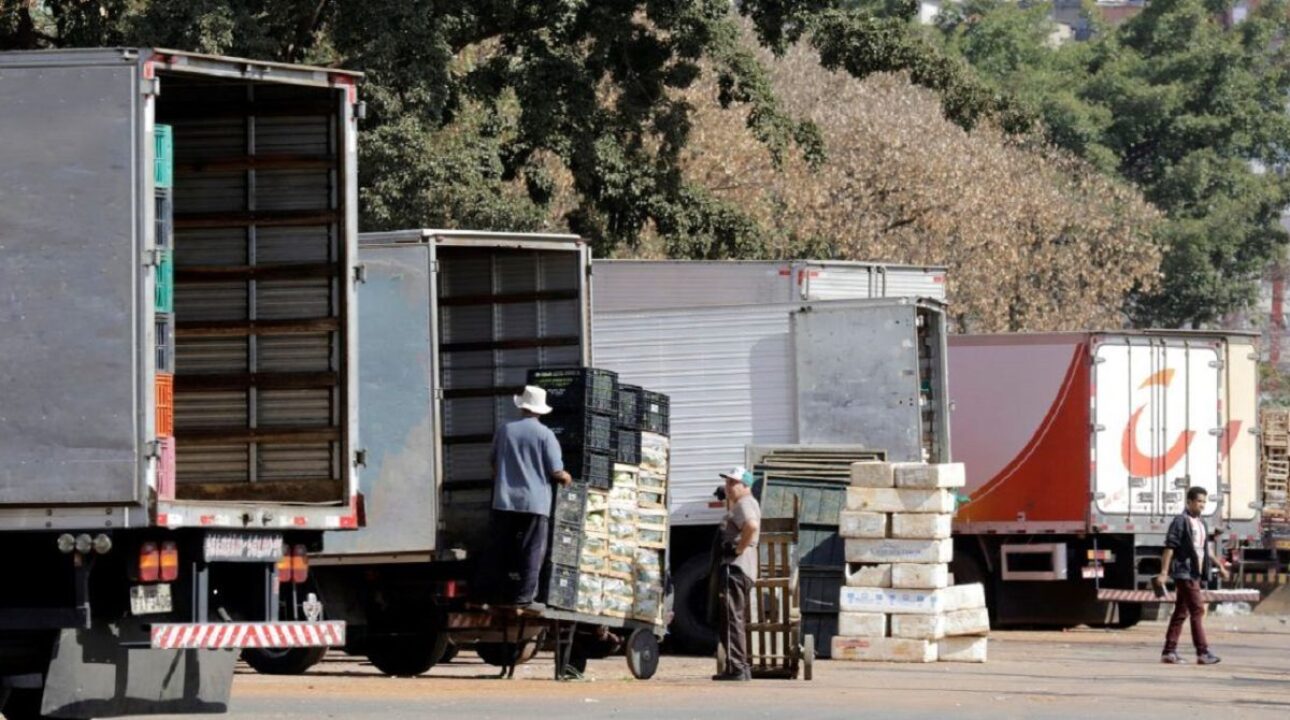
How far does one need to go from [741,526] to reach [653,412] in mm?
1172

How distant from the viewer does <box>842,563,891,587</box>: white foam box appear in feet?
77.3

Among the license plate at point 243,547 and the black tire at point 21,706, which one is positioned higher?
the license plate at point 243,547

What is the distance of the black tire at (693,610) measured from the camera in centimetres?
2408

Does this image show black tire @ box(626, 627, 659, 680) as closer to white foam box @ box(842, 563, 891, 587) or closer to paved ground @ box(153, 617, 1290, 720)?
paved ground @ box(153, 617, 1290, 720)

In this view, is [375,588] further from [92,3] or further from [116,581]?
[92,3]

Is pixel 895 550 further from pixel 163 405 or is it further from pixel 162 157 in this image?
pixel 162 157

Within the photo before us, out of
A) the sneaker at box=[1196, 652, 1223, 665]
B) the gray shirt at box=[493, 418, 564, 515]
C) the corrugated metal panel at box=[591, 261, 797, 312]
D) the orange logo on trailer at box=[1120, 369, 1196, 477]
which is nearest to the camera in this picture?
the gray shirt at box=[493, 418, 564, 515]

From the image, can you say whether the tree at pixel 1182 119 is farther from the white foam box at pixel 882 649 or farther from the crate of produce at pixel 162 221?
the crate of produce at pixel 162 221

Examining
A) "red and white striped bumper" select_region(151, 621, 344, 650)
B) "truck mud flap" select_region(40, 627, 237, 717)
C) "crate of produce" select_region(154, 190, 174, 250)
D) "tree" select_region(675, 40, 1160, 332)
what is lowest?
"truck mud flap" select_region(40, 627, 237, 717)

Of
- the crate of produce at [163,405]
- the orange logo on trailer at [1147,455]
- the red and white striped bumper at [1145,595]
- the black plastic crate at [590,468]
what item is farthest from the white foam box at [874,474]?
the crate of produce at [163,405]

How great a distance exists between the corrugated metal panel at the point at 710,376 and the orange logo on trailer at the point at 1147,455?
20.6ft

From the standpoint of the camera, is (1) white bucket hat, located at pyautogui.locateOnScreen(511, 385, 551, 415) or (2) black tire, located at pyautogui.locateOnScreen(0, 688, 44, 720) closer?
(2) black tire, located at pyautogui.locateOnScreen(0, 688, 44, 720)

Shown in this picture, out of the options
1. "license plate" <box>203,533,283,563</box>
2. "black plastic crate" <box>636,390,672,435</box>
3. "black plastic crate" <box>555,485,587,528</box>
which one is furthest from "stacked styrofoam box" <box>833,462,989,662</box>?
"license plate" <box>203,533,283,563</box>

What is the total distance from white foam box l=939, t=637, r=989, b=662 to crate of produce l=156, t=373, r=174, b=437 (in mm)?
11708
